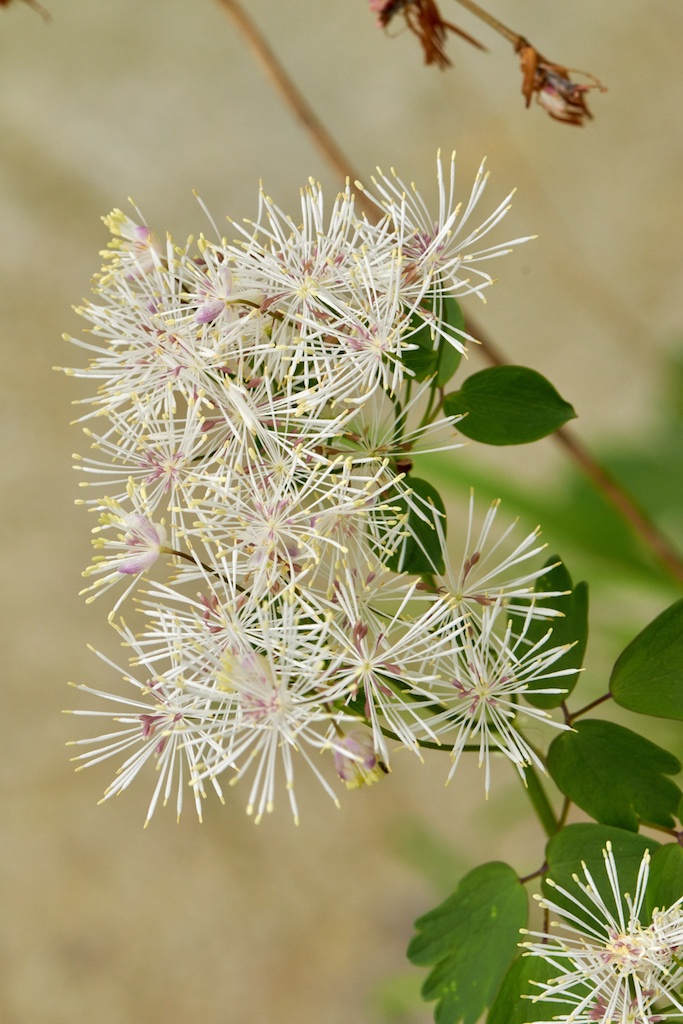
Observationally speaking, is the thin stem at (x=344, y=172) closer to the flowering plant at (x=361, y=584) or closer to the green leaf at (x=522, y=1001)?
the flowering plant at (x=361, y=584)

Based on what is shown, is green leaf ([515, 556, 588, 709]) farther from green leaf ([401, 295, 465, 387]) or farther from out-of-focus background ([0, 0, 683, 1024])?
out-of-focus background ([0, 0, 683, 1024])

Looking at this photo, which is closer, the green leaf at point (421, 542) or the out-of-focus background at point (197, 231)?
the green leaf at point (421, 542)

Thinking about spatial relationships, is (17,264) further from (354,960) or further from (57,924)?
(354,960)

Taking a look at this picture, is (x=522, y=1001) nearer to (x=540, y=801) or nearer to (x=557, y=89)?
(x=540, y=801)

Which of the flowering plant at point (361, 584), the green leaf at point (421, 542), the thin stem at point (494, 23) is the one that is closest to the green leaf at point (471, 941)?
the flowering plant at point (361, 584)

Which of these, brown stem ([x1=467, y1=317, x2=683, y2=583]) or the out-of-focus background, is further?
the out-of-focus background

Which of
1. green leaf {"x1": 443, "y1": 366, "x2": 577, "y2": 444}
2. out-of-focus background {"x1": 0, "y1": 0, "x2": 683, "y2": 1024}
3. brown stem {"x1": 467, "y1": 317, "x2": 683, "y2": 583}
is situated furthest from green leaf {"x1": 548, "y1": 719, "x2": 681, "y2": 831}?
out-of-focus background {"x1": 0, "y1": 0, "x2": 683, "y2": 1024}

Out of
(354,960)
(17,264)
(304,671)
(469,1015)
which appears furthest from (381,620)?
→ (17,264)
